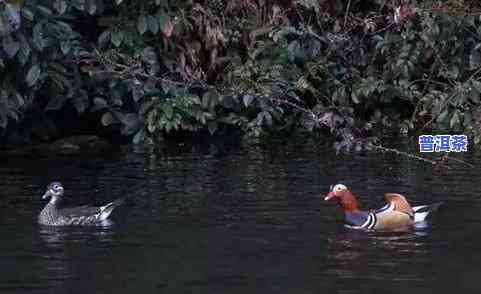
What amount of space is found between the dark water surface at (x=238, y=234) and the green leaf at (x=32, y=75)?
106cm

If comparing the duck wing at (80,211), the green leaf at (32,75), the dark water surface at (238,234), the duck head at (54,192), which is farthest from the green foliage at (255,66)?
the duck wing at (80,211)

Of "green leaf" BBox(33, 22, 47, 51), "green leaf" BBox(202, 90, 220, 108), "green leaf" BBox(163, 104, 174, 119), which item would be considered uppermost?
"green leaf" BBox(33, 22, 47, 51)

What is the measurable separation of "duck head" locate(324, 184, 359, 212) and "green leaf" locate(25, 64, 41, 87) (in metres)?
5.73

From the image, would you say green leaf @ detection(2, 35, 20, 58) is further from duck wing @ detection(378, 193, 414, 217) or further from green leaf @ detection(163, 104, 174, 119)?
duck wing @ detection(378, 193, 414, 217)

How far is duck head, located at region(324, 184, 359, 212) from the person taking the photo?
479 inches

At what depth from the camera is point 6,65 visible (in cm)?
1734

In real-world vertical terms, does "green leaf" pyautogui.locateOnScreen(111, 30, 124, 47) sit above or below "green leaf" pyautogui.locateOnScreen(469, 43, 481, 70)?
above

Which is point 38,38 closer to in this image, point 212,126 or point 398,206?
point 212,126

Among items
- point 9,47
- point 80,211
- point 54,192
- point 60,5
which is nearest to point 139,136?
point 60,5

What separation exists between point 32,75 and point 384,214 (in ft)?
21.1

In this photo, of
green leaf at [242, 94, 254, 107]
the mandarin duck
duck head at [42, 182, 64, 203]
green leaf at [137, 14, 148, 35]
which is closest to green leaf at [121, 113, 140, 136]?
green leaf at [137, 14, 148, 35]

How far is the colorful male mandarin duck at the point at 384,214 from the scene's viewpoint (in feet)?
39.3

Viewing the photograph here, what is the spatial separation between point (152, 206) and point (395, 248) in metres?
3.00

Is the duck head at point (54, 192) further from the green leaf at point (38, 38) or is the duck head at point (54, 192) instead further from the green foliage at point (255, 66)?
the green foliage at point (255, 66)
